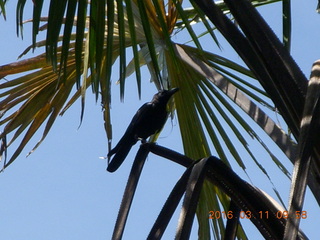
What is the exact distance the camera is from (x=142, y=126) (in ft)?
15.2

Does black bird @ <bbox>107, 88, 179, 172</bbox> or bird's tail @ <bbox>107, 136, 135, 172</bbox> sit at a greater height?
black bird @ <bbox>107, 88, 179, 172</bbox>

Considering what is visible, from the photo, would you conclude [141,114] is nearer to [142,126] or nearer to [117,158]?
[142,126]

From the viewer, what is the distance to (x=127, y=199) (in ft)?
6.53

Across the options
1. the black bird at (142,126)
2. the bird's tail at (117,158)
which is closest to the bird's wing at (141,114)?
the black bird at (142,126)

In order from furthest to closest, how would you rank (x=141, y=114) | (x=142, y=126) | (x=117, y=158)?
1. (x=141, y=114)
2. (x=142, y=126)
3. (x=117, y=158)

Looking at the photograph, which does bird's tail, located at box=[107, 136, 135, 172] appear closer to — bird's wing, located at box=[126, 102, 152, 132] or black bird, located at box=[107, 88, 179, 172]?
black bird, located at box=[107, 88, 179, 172]

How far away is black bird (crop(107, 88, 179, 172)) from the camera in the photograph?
404cm

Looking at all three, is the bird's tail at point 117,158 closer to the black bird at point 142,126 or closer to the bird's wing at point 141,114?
the black bird at point 142,126

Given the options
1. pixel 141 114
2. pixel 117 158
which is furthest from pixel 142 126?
pixel 117 158

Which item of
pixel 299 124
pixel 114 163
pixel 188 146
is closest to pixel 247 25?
pixel 299 124

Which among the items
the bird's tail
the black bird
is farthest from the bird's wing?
the bird's tail

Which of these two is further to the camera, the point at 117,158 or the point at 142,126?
the point at 142,126

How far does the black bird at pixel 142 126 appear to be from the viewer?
404cm

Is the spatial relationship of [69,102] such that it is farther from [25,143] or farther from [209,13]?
[209,13]
